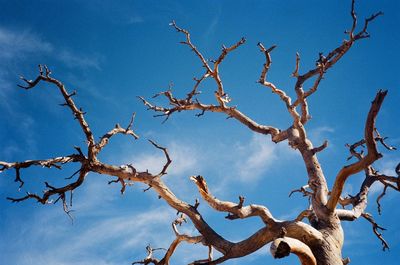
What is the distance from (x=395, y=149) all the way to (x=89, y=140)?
5.61 meters

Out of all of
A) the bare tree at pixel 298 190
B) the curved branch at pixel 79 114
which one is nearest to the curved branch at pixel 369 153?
the bare tree at pixel 298 190

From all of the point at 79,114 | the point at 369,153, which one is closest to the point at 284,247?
the point at 369,153

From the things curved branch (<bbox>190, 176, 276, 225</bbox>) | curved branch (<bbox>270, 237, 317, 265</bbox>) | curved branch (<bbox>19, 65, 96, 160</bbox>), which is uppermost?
curved branch (<bbox>19, 65, 96, 160</bbox>)

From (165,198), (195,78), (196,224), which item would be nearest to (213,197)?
(196,224)

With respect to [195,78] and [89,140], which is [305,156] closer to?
[195,78]

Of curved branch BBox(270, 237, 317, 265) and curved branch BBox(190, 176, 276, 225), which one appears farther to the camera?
curved branch BBox(190, 176, 276, 225)

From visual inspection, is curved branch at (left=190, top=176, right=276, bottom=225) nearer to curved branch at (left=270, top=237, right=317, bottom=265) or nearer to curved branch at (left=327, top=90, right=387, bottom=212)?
curved branch at (left=327, top=90, right=387, bottom=212)

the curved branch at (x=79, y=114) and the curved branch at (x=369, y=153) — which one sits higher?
the curved branch at (x=79, y=114)

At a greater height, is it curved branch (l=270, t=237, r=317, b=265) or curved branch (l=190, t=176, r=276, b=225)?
curved branch (l=190, t=176, r=276, b=225)

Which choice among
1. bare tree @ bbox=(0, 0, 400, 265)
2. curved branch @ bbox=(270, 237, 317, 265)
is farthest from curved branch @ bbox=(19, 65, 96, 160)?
curved branch @ bbox=(270, 237, 317, 265)

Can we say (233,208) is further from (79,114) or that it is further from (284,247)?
(79,114)

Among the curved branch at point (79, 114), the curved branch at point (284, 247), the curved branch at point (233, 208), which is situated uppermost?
the curved branch at point (79, 114)

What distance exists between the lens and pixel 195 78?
285 inches

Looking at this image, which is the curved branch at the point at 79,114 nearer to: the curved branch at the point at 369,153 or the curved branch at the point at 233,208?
the curved branch at the point at 233,208
